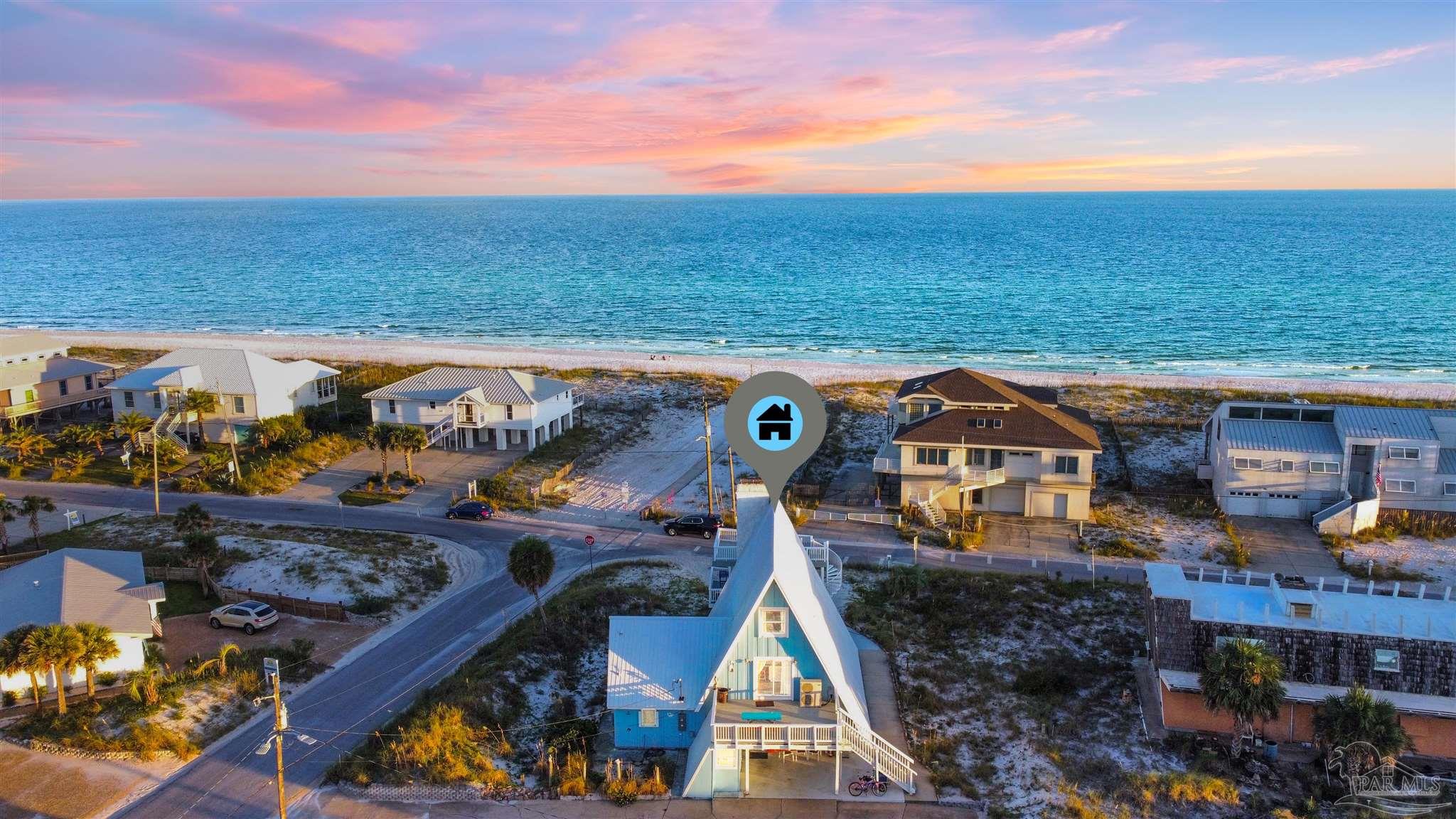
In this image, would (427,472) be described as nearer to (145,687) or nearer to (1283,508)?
(145,687)

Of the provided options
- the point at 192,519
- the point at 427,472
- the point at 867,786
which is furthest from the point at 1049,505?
the point at 192,519

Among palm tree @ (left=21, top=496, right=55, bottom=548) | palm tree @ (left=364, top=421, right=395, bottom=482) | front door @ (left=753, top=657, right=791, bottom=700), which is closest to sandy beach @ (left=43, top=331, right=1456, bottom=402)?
palm tree @ (left=364, top=421, right=395, bottom=482)

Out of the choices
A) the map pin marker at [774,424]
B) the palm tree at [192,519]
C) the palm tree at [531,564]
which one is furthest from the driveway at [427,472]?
the map pin marker at [774,424]

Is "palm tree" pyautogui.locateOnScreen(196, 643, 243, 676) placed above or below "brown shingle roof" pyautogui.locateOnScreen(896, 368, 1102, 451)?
below

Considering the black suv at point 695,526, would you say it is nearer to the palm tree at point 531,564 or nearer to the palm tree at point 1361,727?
the palm tree at point 531,564

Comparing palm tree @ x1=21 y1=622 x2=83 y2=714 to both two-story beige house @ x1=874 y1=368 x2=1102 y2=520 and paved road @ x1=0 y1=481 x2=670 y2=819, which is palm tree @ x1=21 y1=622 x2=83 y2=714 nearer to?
paved road @ x1=0 y1=481 x2=670 y2=819

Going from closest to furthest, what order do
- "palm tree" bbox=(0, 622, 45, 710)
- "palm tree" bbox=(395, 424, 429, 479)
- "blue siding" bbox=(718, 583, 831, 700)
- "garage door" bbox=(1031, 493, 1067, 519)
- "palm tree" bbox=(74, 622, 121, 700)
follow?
"blue siding" bbox=(718, 583, 831, 700)
"palm tree" bbox=(0, 622, 45, 710)
"palm tree" bbox=(74, 622, 121, 700)
"garage door" bbox=(1031, 493, 1067, 519)
"palm tree" bbox=(395, 424, 429, 479)
